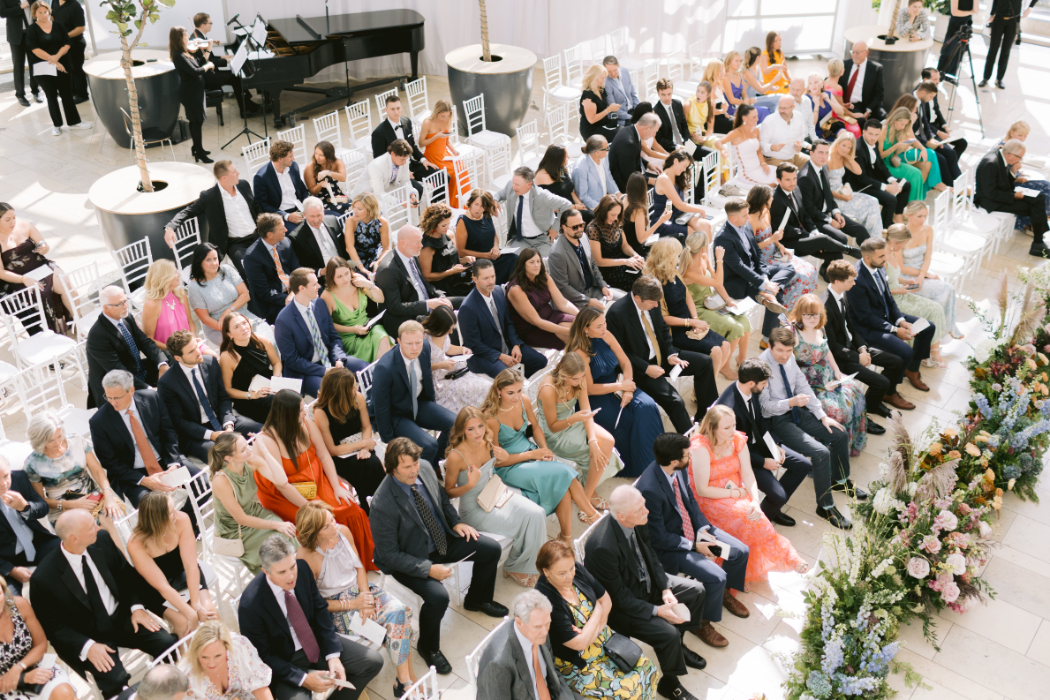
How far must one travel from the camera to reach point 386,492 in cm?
427

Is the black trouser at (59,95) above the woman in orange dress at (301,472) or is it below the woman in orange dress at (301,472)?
above

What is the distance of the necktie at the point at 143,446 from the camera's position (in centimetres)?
473

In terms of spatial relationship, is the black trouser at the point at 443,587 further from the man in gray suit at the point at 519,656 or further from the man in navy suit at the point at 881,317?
the man in navy suit at the point at 881,317

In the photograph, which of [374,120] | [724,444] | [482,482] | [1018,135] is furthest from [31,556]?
[1018,135]

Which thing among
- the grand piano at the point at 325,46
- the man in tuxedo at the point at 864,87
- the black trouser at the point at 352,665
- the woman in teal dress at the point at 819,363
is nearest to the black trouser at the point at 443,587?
the black trouser at the point at 352,665

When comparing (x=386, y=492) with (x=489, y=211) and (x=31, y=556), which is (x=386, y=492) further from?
(x=489, y=211)

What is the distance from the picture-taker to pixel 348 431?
4.93 meters

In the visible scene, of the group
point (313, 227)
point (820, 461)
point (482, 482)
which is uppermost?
→ point (313, 227)

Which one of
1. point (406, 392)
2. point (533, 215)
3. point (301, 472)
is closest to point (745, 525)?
point (406, 392)

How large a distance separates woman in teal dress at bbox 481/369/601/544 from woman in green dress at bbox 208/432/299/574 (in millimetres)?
1097

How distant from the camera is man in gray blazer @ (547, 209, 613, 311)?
20.8 ft

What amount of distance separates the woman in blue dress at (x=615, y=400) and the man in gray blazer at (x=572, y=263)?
0.77 m

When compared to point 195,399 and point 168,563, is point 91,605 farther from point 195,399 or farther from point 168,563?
point 195,399

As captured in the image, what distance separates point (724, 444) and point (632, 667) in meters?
1.36
